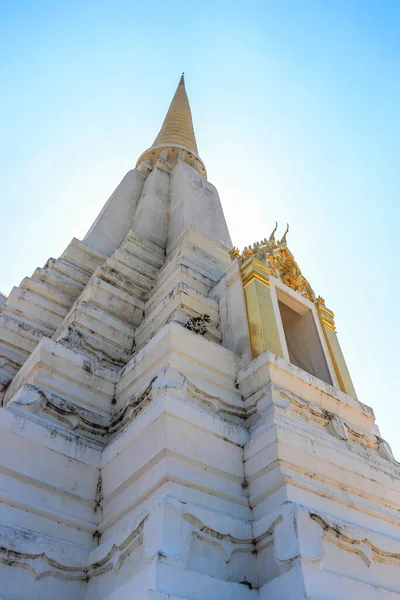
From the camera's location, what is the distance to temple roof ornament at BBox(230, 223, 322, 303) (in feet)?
33.9

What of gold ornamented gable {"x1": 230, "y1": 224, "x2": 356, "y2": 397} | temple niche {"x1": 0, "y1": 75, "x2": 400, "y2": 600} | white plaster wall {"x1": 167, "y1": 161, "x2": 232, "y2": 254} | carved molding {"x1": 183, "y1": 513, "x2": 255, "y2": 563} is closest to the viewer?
temple niche {"x1": 0, "y1": 75, "x2": 400, "y2": 600}

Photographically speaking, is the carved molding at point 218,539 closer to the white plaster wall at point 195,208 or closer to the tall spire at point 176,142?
the white plaster wall at point 195,208

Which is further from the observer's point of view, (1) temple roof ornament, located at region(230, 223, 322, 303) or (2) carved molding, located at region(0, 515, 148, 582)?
(1) temple roof ornament, located at region(230, 223, 322, 303)

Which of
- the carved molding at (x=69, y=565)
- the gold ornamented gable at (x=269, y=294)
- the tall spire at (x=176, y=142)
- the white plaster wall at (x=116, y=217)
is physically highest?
the tall spire at (x=176, y=142)

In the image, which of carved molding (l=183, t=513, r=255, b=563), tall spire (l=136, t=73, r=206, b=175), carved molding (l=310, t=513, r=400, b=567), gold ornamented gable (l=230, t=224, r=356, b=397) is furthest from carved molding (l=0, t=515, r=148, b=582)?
tall spire (l=136, t=73, r=206, b=175)

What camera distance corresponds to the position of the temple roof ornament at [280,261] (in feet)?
33.9

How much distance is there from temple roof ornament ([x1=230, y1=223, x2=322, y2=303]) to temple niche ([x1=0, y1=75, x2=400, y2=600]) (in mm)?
205

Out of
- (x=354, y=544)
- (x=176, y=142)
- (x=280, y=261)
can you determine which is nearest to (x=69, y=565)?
(x=354, y=544)

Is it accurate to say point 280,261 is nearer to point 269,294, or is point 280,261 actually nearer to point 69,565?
point 269,294

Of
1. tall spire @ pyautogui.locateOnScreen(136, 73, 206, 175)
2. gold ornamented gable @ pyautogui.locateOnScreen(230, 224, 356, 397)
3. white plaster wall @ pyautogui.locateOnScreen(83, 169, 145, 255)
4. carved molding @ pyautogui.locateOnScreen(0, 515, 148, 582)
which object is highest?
tall spire @ pyautogui.locateOnScreen(136, 73, 206, 175)

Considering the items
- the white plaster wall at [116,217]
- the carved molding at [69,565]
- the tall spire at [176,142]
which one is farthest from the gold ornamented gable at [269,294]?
the tall spire at [176,142]

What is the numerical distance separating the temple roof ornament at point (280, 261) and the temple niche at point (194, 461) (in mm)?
205

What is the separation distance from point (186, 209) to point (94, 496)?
9.76 meters

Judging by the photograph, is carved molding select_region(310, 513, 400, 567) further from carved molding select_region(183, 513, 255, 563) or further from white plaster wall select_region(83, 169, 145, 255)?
white plaster wall select_region(83, 169, 145, 255)
